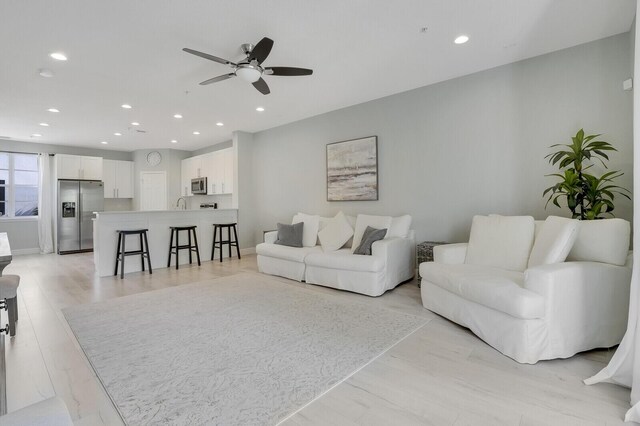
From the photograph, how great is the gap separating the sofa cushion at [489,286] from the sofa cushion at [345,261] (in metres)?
0.59

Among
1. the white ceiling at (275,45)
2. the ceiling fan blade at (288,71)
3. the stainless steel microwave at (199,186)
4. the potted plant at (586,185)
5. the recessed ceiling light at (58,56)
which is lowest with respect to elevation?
the potted plant at (586,185)

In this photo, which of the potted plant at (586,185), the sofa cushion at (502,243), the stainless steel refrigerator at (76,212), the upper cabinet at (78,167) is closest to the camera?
the potted plant at (586,185)

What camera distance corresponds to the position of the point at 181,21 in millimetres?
2605

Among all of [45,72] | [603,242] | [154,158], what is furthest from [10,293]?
[154,158]

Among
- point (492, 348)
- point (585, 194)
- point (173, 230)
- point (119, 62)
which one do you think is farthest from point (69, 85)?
point (585, 194)

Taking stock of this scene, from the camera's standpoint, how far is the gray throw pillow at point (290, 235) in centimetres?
459

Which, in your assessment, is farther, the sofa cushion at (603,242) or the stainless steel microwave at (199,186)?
the stainless steel microwave at (199,186)

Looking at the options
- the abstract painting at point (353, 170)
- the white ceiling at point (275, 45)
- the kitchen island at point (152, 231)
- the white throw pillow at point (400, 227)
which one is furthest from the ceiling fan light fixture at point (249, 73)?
the kitchen island at point (152, 231)

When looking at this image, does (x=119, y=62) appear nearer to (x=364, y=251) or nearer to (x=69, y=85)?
(x=69, y=85)

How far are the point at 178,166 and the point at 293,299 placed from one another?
6.72 m

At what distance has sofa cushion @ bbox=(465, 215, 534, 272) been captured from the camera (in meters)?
2.77

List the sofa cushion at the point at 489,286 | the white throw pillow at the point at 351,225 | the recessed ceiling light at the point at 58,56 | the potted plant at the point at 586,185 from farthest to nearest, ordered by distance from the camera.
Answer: the white throw pillow at the point at 351,225 → the recessed ceiling light at the point at 58,56 → the potted plant at the point at 586,185 → the sofa cushion at the point at 489,286

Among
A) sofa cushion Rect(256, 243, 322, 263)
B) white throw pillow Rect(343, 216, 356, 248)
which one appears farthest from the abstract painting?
sofa cushion Rect(256, 243, 322, 263)

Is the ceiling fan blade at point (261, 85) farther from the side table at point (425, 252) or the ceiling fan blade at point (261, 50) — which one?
the side table at point (425, 252)
